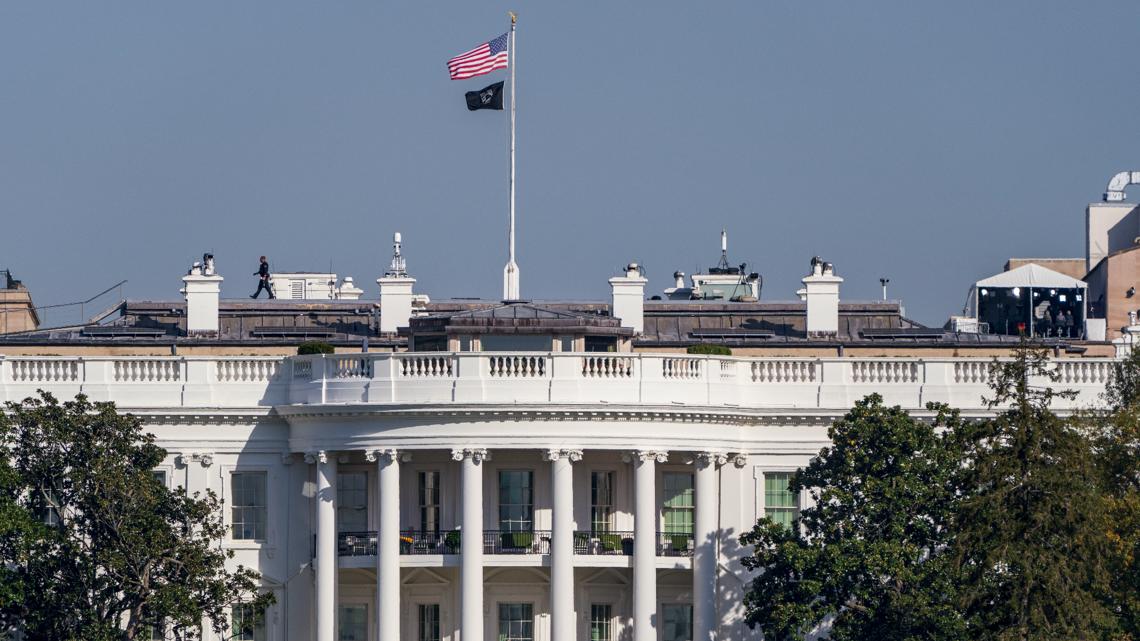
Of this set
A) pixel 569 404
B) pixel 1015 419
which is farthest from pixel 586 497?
pixel 1015 419

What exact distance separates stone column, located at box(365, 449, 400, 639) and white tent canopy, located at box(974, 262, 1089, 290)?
50.5 meters

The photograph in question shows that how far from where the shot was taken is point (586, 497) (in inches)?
A: 4154

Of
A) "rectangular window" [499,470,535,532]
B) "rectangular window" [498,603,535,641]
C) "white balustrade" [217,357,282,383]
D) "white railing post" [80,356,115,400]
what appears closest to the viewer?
"rectangular window" [499,470,535,532]

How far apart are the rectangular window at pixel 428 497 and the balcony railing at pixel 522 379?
4119mm

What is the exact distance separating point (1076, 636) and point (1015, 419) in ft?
19.4

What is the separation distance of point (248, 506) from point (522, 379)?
10376 mm

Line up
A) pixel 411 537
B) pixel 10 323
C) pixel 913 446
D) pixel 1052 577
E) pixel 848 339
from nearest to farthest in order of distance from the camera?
1. pixel 1052 577
2. pixel 913 446
3. pixel 411 537
4. pixel 848 339
5. pixel 10 323

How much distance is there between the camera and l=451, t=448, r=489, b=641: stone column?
335ft

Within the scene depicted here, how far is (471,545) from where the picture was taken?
102 meters

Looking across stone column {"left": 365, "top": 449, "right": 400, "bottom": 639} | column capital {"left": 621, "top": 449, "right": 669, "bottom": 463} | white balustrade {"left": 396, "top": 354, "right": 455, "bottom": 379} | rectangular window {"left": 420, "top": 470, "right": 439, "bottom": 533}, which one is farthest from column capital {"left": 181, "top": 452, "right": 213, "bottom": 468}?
column capital {"left": 621, "top": 449, "right": 669, "bottom": 463}

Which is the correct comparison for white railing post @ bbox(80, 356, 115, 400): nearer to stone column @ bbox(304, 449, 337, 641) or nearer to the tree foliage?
stone column @ bbox(304, 449, 337, 641)

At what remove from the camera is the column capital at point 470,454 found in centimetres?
10206

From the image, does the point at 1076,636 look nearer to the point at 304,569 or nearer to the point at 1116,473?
the point at 1116,473

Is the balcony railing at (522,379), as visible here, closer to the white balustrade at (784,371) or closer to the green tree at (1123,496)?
the white balustrade at (784,371)
